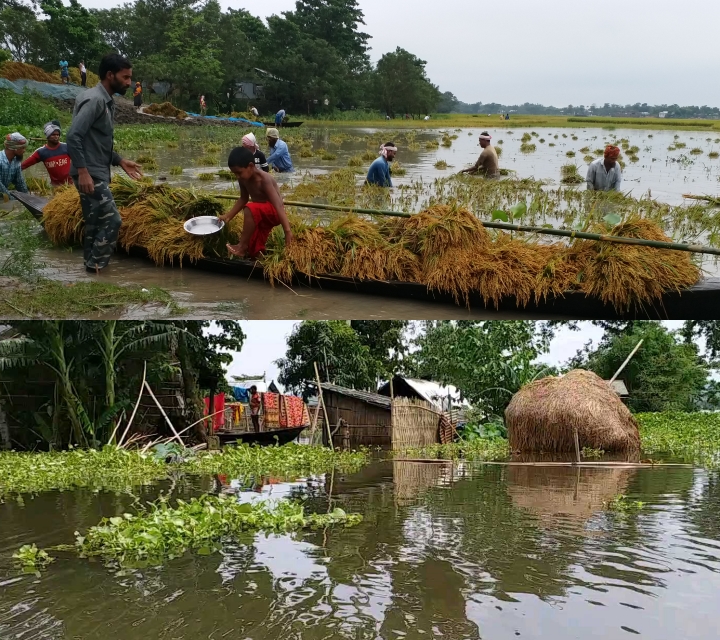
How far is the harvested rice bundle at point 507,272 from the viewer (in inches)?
212

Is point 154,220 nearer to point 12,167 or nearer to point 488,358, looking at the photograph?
point 12,167

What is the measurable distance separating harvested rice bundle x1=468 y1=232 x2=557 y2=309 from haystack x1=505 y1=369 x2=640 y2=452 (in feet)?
17.3

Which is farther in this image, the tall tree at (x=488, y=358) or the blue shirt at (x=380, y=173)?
the tall tree at (x=488, y=358)

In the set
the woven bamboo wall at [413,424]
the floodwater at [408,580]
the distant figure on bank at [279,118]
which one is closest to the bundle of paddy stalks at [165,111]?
the distant figure on bank at [279,118]

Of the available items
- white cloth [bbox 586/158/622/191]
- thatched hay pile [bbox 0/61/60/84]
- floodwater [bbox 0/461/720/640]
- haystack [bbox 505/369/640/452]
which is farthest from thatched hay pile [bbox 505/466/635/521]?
thatched hay pile [bbox 0/61/60/84]

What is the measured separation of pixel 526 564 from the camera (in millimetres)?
4023

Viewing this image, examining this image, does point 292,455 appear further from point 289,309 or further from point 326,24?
point 326,24

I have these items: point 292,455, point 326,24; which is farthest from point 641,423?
point 326,24

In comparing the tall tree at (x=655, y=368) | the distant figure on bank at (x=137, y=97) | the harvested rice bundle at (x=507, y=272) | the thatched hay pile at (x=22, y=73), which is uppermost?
the thatched hay pile at (x=22, y=73)

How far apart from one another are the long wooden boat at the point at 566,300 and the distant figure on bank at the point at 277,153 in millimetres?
4738

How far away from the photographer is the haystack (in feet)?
33.7

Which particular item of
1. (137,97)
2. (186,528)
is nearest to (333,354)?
(186,528)

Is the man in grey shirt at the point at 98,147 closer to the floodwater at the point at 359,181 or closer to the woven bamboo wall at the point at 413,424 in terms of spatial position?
the floodwater at the point at 359,181

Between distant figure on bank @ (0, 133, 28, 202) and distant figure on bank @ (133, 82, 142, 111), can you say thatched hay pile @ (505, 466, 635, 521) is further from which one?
distant figure on bank @ (133, 82, 142, 111)
